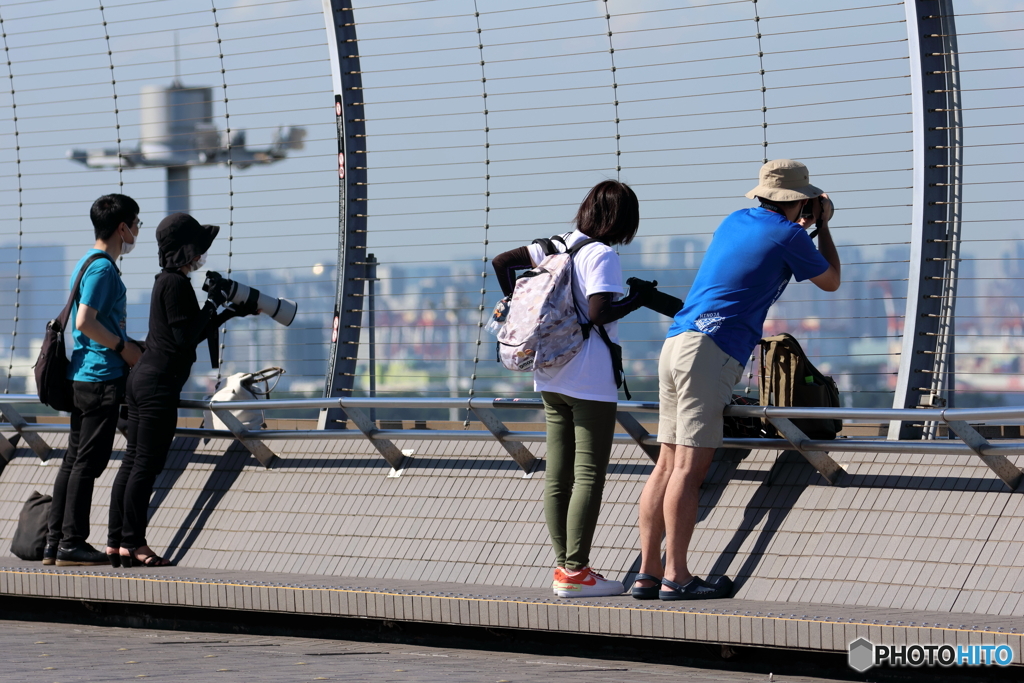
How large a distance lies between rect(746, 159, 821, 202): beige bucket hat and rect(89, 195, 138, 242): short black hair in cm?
302

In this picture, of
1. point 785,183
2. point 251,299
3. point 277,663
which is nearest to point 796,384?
point 785,183

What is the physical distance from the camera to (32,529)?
22.5ft

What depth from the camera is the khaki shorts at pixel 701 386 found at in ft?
16.6

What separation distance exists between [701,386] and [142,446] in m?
2.60

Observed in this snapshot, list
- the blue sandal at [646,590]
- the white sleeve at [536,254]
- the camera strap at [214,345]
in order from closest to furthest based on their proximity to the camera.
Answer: the blue sandal at [646,590] < the white sleeve at [536,254] < the camera strap at [214,345]

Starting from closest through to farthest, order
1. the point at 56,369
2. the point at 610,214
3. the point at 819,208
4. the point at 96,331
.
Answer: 1. the point at 819,208
2. the point at 610,214
3. the point at 96,331
4. the point at 56,369

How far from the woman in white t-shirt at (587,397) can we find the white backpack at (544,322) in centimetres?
5

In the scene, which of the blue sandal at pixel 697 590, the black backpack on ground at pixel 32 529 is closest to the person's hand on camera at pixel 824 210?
the blue sandal at pixel 697 590

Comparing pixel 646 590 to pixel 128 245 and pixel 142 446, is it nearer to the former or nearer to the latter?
pixel 142 446

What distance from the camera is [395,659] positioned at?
5.17 metres

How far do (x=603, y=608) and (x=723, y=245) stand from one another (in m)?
1.32

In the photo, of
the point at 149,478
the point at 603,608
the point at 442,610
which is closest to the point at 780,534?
the point at 603,608

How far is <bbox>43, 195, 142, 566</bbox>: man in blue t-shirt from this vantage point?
256 inches

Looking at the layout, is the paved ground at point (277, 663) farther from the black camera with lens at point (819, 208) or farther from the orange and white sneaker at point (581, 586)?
the black camera with lens at point (819, 208)
